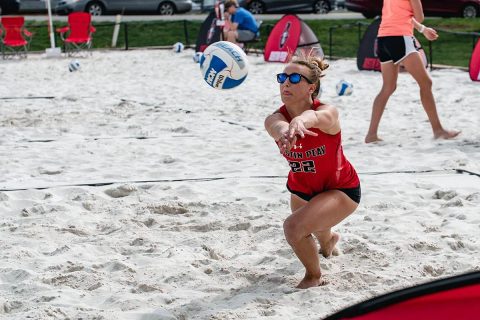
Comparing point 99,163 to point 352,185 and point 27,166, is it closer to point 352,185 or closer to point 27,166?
point 27,166

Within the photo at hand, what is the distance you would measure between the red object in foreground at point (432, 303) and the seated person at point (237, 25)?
50.3 feet

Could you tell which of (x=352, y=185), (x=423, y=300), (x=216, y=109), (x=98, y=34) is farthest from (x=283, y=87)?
(x=98, y=34)

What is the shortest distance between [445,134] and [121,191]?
3.16 meters

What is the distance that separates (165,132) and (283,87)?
4979 mm

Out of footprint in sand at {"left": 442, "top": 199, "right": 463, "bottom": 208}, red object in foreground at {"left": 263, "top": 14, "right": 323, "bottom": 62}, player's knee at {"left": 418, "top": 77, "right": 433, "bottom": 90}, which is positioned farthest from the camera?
red object in foreground at {"left": 263, "top": 14, "right": 323, "bottom": 62}

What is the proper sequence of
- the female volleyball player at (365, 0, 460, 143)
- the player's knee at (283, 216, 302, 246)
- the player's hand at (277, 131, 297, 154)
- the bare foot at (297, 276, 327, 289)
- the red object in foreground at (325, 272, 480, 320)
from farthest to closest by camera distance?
the female volleyball player at (365, 0, 460, 143), the bare foot at (297, 276, 327, 289), the player's knee at (283, 216, 302, 246), the player's hand at (277, 131, 297, 154), the red object in foreground at (325, 272, 480, 320)

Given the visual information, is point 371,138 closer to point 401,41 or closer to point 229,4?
point 401,41

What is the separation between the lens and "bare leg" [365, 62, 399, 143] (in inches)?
307

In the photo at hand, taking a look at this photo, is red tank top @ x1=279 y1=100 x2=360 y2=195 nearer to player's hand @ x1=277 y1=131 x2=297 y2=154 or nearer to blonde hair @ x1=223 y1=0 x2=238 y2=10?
player's hand @ x1=277 y1=131 x2=297 y2=154

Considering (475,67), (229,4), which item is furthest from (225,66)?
(229,4)

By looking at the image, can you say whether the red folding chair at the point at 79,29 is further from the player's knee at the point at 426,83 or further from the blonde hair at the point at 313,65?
the blonde hair at the point at 313,65

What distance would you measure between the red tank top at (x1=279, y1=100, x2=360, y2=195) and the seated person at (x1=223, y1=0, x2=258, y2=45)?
12.8 meters

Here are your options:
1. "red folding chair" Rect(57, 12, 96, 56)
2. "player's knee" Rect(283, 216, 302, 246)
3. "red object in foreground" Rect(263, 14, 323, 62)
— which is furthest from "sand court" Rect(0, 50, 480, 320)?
"red folding chair" Rect(57, 12, 96, 56)

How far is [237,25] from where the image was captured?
1719 cm
